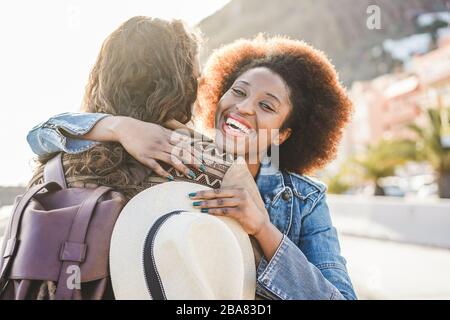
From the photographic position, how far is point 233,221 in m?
1.58

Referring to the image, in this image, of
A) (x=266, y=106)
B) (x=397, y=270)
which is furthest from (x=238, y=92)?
(x=397, y=270)

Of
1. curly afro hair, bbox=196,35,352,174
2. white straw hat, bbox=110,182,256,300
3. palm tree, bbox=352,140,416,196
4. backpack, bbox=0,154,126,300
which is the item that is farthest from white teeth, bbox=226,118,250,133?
palm tree, bbox=352,140,416,196

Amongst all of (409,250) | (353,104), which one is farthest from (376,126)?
(353,104)

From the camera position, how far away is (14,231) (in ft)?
4.75

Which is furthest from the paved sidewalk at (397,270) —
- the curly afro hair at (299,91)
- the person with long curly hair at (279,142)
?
the person with long curly hair at (279,142)

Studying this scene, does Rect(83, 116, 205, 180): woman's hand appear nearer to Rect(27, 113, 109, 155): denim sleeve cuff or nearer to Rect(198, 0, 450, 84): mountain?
Rect(27, 113, 109, 155): denim sleeve cuff

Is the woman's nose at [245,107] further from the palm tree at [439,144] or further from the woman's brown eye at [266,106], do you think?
the palm tree at [439,144]

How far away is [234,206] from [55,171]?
0.56 m

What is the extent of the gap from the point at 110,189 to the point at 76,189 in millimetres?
100

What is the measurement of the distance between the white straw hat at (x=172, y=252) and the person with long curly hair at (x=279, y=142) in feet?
0.32

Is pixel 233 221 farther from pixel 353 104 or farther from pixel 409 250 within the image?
pixel 409 250

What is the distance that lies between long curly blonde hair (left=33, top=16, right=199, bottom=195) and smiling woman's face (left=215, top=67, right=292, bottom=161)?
0.36m

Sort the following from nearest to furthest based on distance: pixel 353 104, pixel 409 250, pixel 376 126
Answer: pixel 353 104, pixel 409 250, pixel 376 126

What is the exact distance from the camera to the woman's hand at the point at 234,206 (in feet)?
5.02
